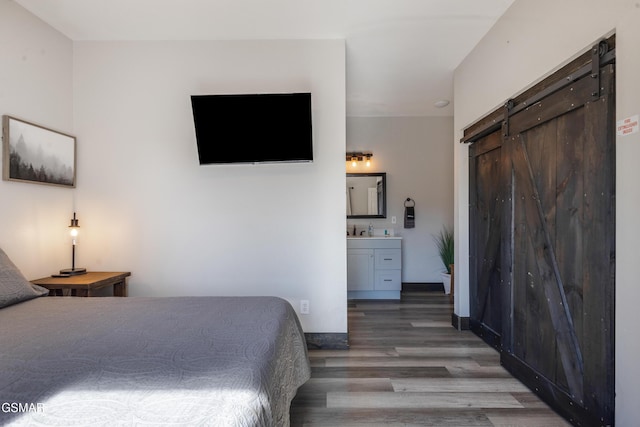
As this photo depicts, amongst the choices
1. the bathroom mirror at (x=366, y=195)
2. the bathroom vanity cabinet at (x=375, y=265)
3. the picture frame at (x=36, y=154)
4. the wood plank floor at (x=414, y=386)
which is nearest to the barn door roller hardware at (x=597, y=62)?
the wood plank floor at (x=414, y=386)

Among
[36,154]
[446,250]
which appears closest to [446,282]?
[446,250]

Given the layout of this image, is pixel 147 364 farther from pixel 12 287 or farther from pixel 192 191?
pixel 192 191

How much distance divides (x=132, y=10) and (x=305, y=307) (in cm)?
270

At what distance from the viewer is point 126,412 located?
79 cm

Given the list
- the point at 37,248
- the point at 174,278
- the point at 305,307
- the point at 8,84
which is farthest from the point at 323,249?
the point at 8,84

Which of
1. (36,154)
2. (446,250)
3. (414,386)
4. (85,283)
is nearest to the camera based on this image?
(414,386)

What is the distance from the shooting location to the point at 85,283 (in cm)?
226

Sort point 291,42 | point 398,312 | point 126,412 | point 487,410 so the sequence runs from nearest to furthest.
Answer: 1. point 126,412
2. point 487,410
3. point 291,42
4. point 398,312

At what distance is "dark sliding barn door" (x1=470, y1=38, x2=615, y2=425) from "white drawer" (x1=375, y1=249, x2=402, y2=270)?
181 centimetres

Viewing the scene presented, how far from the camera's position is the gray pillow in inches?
67.4

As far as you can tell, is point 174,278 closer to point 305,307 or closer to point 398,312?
point 305,307

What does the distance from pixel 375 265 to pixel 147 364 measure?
3.69 metres

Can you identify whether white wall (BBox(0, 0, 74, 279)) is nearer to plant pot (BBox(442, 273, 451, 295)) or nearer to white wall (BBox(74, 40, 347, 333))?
white wall (BBox(74, 40, 347, 333))

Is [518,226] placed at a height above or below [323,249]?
above
